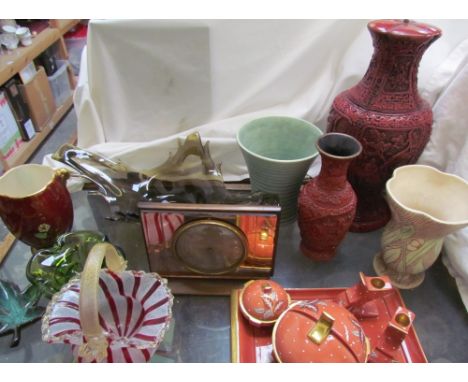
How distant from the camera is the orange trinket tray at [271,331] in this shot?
58cm

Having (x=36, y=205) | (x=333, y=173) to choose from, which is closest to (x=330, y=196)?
(x=333, y=173)

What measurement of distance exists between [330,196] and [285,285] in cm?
21

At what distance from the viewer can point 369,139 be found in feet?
2.20

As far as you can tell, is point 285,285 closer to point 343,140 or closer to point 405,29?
point 343,140

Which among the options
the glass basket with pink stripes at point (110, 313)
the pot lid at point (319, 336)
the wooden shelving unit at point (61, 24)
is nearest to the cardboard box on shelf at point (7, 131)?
the wooden shelving unit at point (61, 24)

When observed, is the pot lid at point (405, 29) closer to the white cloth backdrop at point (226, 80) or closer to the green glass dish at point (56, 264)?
the white cloth backdrop at point (226, 80)

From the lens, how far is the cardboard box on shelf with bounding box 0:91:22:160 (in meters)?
1.03

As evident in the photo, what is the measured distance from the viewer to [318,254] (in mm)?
756

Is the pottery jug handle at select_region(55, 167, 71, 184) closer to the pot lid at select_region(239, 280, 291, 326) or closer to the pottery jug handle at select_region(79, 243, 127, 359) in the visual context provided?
the pottery jug handle at select_region(79, 243, 127, 359)

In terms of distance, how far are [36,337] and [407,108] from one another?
797 millimetres

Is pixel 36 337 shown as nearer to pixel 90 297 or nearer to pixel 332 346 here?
pixel 90 297

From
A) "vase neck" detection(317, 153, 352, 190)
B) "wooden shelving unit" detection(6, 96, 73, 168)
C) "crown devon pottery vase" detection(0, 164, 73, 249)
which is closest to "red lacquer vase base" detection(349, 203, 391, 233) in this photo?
"vase neck" detection(317, 153, 352, 190)

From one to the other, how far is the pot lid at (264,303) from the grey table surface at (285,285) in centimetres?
9

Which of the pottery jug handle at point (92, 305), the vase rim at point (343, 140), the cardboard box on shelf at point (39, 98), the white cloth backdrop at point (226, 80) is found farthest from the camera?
the cardboard box on shelf at point (39, 98)
